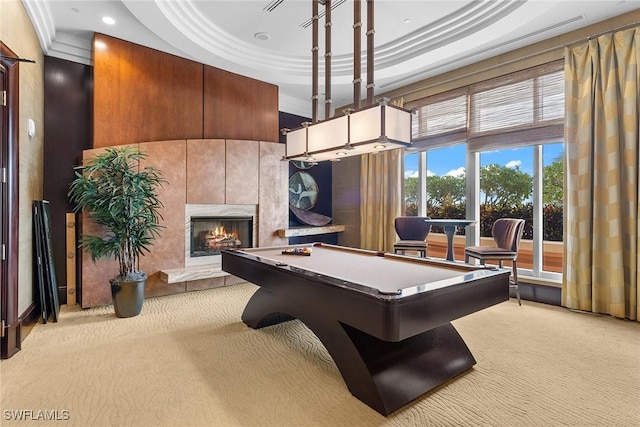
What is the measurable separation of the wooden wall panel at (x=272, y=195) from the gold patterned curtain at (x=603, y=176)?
12.4 feet

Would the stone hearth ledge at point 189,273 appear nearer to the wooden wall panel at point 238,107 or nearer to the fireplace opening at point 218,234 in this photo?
the fireplace opening at point 218,234

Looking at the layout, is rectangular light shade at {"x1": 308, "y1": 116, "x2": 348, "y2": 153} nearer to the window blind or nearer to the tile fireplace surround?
the tile fireplace surround

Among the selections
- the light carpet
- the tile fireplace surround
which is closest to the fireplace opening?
the tile fireplace surround

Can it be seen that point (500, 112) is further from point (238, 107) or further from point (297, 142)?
point (238, 107)

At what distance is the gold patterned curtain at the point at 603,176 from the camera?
337 centimetres

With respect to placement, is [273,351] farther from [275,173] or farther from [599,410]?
[275,173]

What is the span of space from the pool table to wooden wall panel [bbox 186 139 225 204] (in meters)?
2.20

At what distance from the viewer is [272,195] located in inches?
207

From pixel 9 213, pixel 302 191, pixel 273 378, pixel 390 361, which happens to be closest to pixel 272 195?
pixel 302 191

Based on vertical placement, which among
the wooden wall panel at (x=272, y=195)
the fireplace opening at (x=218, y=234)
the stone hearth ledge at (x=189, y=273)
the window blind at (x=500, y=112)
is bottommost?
the stone hearth ledge at (x=189, y=273)

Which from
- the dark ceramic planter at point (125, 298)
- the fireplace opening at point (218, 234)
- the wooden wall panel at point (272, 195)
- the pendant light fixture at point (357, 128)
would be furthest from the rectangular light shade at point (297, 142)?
the dark ceramic planter at point (125, 298)

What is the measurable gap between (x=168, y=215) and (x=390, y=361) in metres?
3.46

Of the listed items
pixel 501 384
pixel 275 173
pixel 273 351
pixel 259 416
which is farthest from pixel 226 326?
pixel 275 173

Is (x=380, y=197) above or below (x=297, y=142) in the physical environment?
below
